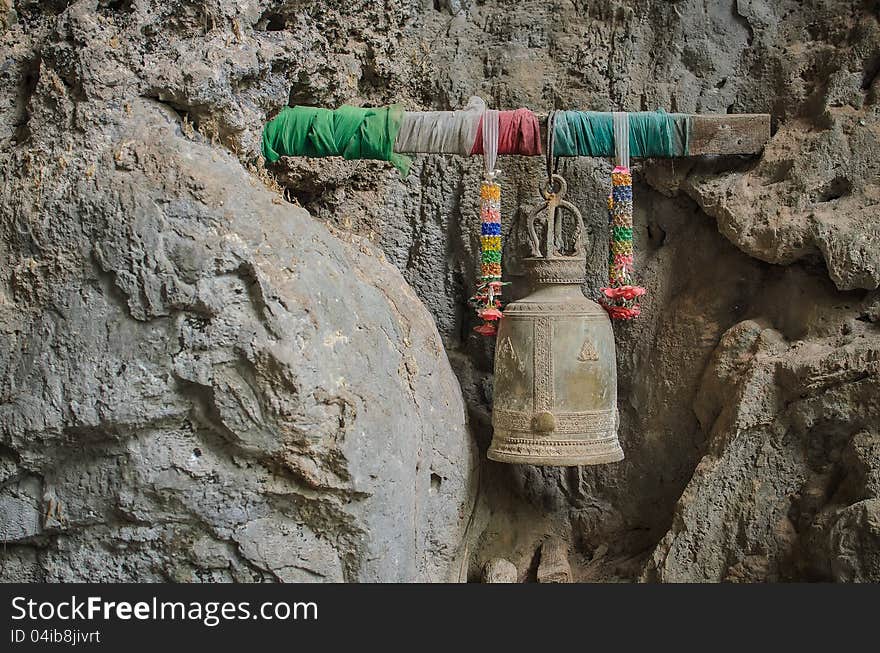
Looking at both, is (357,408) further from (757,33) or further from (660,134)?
(757,33)

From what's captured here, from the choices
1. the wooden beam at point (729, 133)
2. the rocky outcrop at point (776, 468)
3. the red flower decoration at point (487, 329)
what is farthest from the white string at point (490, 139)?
the rocky outcrop at point (776, 468)

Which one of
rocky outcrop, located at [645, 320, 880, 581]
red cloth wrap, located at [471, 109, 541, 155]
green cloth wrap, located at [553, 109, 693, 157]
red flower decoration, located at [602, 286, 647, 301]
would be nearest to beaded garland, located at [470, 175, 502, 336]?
red cloth wrap, located at [471, 109, 541, 155]

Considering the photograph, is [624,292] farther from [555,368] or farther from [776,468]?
[776,468]

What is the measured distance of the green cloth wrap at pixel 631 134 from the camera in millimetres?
3676

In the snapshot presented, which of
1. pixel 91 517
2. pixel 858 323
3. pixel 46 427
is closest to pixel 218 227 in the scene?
pixel 46 427

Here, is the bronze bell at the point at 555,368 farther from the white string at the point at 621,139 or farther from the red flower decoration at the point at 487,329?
the white string at the point at 621,139

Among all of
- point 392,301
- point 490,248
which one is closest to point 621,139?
point 490,248

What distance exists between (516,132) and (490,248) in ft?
1.49

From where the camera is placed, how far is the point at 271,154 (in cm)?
352

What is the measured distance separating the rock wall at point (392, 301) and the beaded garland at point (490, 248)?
0.24 metres

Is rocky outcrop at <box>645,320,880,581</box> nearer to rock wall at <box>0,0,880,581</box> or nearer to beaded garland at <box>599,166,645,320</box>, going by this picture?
rock wall at <box>0,0,880,581</box>

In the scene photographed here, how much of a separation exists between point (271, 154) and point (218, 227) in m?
0.69

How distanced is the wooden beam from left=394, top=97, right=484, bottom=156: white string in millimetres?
292

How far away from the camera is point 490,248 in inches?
143
